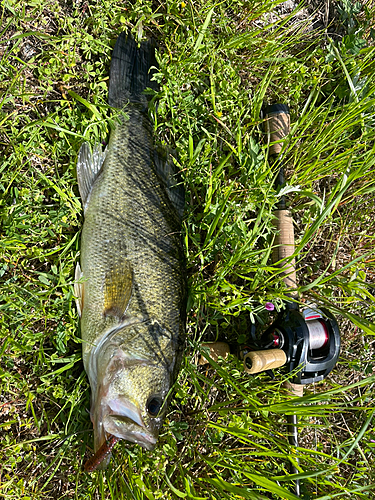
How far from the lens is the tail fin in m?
2.87

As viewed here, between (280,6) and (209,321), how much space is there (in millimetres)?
3140

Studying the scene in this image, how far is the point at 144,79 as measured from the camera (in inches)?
115

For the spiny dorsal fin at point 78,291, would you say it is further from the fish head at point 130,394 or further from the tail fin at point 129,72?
the tail fin at point 129,72

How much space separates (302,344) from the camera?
2738 mm

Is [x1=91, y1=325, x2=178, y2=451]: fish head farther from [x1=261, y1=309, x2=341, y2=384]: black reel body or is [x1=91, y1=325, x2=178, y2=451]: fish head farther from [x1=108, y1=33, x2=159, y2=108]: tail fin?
[x1=108, y1=33, x2=159, y2=108]: tail fin

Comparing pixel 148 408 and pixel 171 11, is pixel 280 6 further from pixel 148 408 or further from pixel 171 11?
pixel 148 408

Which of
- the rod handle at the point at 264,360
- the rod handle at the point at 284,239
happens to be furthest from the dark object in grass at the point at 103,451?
the rod handle at the point at 284,239

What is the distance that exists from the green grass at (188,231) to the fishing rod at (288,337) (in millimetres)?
109

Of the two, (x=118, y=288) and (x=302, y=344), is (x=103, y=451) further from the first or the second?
(x=302, y=344)

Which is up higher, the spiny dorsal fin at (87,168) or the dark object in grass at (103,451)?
the spiny dorsal fin at (87,168)

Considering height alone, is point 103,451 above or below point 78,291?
below

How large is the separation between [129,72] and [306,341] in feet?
8.15

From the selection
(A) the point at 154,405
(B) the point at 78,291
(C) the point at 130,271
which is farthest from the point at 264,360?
(B) the point at 78,291

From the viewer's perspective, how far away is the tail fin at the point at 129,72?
2.87 meters
